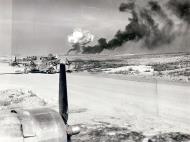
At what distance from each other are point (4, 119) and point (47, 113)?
0.30 meters

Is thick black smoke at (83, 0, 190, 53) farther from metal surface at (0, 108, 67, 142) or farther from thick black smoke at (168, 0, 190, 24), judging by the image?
metal surface at (0, 108, 67, 142)

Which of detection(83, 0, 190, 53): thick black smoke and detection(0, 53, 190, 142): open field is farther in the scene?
detection(83, 0, 190, 53): thick black smoke

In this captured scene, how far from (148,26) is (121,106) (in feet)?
2.63

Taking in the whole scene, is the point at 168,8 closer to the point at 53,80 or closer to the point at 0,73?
the point at 53,80

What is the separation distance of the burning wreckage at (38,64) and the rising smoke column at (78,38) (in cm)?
17

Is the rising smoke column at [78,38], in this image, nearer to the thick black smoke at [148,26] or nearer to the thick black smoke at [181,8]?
the thick black smoke at [148,26]

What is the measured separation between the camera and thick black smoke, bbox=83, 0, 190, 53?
148 inches

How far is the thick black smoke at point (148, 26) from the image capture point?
377 cm

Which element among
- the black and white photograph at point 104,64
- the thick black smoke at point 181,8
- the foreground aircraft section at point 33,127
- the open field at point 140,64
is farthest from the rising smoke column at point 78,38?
the foreground aircraft section at point 33,127

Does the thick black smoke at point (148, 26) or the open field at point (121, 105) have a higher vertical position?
the thick black smoke at point (148, 26)

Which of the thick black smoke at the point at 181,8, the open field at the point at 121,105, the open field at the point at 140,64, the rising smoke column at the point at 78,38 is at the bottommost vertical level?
the open field at the point at 121,105

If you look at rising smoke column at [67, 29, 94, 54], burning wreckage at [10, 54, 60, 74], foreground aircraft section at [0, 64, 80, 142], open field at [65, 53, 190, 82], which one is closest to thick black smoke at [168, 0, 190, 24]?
open field at [65, 53, 190, 82]

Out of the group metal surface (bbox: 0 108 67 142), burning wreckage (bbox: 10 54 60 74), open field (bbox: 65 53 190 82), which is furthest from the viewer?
open field (bbox: 65 53 190 82)

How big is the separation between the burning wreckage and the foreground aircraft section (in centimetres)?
Answer: 96
